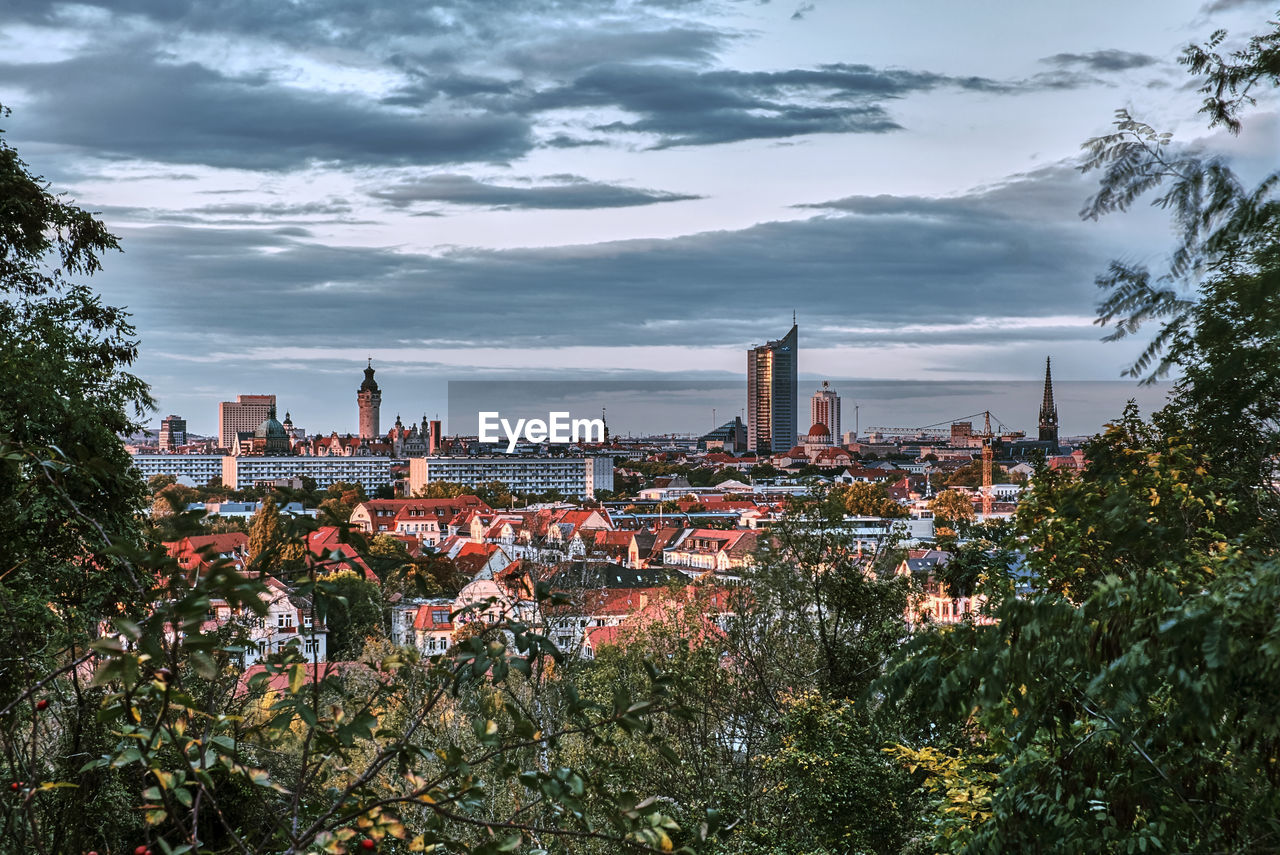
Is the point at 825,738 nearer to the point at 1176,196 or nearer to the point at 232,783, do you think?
the point at 232,783

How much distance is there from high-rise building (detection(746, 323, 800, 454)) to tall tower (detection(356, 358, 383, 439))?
5449 centimetres

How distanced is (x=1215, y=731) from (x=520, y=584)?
5.24ft

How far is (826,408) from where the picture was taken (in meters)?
161

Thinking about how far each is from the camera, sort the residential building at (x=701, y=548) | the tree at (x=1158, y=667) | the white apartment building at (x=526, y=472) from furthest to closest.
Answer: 1. the white apartment building at (x=526, y=472)
2. the residential building at (x=701, y=548)
3. the tree at (x=1158, y=667)

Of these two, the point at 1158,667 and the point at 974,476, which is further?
the point at 974,476

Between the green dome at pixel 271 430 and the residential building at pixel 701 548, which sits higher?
the green dome at pixel 271 430

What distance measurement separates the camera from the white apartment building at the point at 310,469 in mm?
109062

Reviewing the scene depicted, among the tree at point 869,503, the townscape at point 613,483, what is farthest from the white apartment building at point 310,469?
the tree at point 869,503

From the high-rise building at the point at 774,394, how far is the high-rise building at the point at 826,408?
569cm

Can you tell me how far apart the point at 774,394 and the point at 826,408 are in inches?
427

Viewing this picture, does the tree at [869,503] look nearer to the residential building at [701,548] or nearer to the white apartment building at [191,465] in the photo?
the residential building at [701,548]

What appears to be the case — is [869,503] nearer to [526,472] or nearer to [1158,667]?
[526,472]

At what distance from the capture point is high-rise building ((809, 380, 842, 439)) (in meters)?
160

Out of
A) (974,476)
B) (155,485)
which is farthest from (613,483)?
(155,485)
